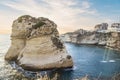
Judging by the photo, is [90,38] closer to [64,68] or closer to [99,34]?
[99,34]

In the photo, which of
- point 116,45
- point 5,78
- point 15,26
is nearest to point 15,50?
Answer: point 15,26

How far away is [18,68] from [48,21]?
1495 cm

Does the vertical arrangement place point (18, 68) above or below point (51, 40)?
below

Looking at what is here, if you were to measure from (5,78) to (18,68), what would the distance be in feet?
36.9

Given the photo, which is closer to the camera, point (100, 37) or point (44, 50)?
point (44, 50)

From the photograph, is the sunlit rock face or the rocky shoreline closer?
the sunlit rock face

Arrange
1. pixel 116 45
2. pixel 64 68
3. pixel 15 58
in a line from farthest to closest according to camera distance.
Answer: pixel 116 45
pixel 15 58
pixel 64 68

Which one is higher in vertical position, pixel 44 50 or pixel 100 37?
pixel 44 50

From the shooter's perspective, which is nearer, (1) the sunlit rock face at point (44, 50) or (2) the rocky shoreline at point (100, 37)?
(1) the sunlit rock face at point (44, 50)

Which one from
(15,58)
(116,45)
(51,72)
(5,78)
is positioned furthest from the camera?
(116,45)

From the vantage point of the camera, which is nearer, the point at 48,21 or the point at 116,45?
the point at 48,21

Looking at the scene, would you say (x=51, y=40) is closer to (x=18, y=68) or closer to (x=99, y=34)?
(x=18, y=68)

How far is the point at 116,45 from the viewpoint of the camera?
4916 inches

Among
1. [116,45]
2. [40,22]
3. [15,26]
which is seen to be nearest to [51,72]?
[40,22]
